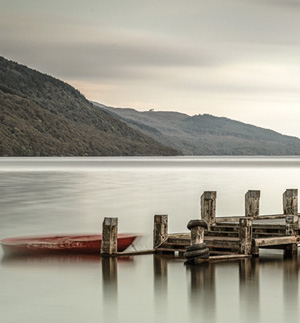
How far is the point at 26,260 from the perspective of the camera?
22.6m

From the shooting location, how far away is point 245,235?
2153 centimetres

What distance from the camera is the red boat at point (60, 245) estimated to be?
24.0 metres

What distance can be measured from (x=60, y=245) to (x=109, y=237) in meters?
3.30

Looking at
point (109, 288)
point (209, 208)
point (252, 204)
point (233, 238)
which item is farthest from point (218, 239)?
point (252, 204)

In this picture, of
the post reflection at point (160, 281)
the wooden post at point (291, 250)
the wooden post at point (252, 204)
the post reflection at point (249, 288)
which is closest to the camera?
the post reflection at point (249, 288)

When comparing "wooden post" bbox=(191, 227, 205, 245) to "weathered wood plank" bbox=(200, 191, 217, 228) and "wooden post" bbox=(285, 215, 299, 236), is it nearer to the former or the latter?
"wooden post" bbox=(285, 215, 299, 236)

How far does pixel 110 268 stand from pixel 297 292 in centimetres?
552

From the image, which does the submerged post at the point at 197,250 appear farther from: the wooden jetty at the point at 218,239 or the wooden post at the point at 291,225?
the wooden post at the point at 291,225

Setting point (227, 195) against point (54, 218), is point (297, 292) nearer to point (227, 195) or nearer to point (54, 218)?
point (54, 218)

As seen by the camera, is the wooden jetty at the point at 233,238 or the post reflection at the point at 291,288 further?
the wooden jetty at the point at 233,238

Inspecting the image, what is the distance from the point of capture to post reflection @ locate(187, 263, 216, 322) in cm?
1572

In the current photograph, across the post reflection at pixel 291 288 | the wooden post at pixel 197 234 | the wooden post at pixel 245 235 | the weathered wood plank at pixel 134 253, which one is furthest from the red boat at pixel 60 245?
the post reflection at pixel 291 288

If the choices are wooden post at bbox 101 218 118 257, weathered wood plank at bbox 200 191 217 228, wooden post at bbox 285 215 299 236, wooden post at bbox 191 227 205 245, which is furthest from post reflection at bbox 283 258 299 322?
wooden post at bbox 101 218 118 257

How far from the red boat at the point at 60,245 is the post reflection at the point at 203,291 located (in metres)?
4.18
